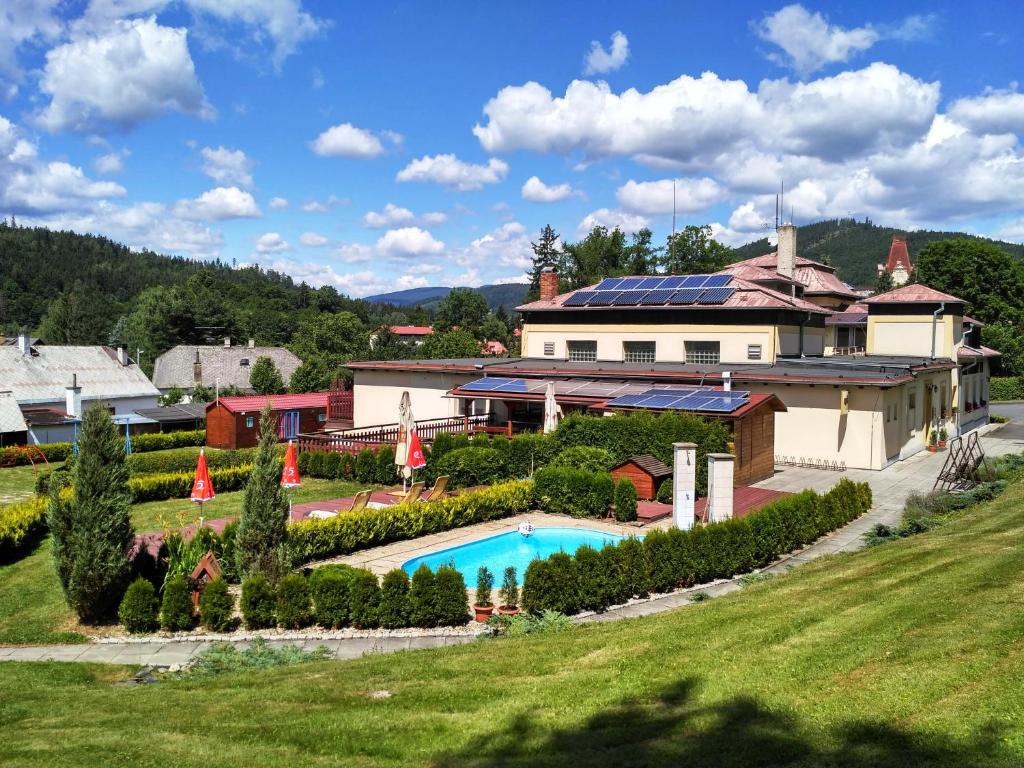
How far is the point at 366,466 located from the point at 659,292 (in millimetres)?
16885

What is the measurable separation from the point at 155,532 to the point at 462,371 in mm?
18134

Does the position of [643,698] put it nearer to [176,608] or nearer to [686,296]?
[176,608]

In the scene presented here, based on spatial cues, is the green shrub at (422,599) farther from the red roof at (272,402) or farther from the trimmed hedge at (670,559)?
the red roof at (272,402)

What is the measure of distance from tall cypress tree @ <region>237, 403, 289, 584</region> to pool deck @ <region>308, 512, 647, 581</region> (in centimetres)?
260

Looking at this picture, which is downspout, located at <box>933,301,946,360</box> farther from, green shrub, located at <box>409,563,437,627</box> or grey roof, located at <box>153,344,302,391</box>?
grey roof, located at <box>153,344,302,391</box>

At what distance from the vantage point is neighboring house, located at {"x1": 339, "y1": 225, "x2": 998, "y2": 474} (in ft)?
86.0

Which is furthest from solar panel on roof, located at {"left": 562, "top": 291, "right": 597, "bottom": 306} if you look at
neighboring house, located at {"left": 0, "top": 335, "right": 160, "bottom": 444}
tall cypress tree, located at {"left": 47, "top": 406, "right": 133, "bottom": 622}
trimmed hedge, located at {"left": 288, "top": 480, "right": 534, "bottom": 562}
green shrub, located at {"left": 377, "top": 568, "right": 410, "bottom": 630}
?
tall cypress tree, located at {"left": 47, "top": 406, "right": 133, "bottom": 622}

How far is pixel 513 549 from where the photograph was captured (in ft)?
59.1

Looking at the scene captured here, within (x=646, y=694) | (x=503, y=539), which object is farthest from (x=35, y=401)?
(x=646, y=694)

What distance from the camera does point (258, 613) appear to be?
12.1 metres

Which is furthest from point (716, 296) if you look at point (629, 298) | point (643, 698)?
point (643, 698)

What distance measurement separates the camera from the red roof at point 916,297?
34.2 m

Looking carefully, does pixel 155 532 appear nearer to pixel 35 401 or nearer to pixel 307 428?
pixel 307 428

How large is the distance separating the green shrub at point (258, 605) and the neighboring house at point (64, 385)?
90.4 feet
